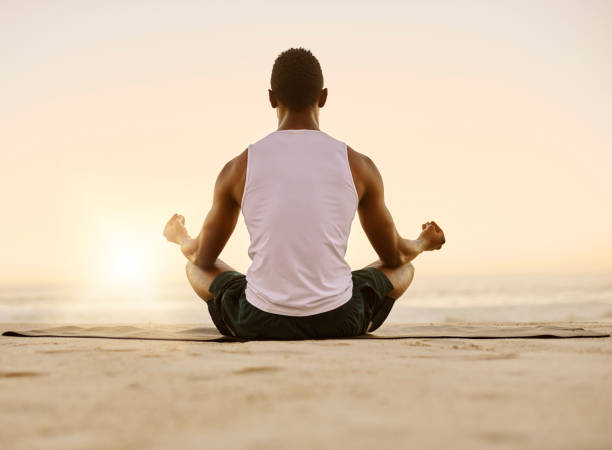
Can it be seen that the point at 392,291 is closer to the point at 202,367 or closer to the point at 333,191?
the point at 333,191

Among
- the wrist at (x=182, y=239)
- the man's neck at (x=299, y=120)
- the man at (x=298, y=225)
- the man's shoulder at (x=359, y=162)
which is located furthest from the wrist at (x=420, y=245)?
the wrist at (x=182, y=239)

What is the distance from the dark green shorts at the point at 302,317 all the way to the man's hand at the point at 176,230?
538 millimetres

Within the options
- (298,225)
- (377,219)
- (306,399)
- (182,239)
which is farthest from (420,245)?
(306,399)

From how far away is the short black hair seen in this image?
3.09m

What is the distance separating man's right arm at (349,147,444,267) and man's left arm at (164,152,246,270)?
23.5 inches

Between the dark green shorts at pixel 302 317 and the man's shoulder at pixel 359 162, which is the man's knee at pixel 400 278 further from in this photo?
the man's shoulder at pixel 359 162

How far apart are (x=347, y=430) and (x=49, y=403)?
0.80 meters

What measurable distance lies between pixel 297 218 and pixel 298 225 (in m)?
0.03

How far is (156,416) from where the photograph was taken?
1.38 meters

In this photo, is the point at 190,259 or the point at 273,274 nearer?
the point at 273,274

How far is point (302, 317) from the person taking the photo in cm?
292

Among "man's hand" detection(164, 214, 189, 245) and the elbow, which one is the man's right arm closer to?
the elbow

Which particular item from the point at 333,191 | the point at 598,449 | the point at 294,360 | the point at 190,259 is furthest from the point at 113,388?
the point at 190,259

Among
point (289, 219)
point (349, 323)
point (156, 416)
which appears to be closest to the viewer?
point (156, 416)
